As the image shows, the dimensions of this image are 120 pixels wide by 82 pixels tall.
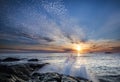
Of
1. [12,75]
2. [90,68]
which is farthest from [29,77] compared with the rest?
[90,68]

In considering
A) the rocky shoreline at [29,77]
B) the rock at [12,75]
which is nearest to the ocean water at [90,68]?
the rocky shoreline at [29,77]

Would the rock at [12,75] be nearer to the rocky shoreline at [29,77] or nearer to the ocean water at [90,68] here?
the rocky shoreline at [29,77]

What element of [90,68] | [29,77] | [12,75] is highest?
[12,75]

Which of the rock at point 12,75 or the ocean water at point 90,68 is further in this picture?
the ocean water at point 90,68

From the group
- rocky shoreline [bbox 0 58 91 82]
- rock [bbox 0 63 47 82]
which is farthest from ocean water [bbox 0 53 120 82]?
rock [bbox 0 63 47 82]

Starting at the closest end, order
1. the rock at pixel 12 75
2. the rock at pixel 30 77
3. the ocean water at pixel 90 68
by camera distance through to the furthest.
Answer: the rock at pixel 12 75
the rock at pixel 30 77
the ocean water at pixel 90 68

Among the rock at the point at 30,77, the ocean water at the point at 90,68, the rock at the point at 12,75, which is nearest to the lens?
the rock at the point at 12,75

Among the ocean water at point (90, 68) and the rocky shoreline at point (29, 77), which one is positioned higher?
the rocky shoreline at point (29, 77)

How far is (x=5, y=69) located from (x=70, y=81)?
28.7 feet

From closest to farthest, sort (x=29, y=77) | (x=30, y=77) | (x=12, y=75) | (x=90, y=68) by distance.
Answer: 1. (x=12, y=75)
2. (x=30, y=77)
3. (x=29, y=77)
4. (x=90, y=68)

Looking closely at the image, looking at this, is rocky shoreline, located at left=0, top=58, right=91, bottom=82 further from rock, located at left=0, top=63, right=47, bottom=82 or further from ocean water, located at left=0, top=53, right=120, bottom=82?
ocean water, located at left=0, top=53, right=120, bottom=82

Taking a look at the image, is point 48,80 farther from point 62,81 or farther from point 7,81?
point 7,81

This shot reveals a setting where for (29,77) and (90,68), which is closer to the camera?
(29,77)

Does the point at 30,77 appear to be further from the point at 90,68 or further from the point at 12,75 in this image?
the point at 90,68
